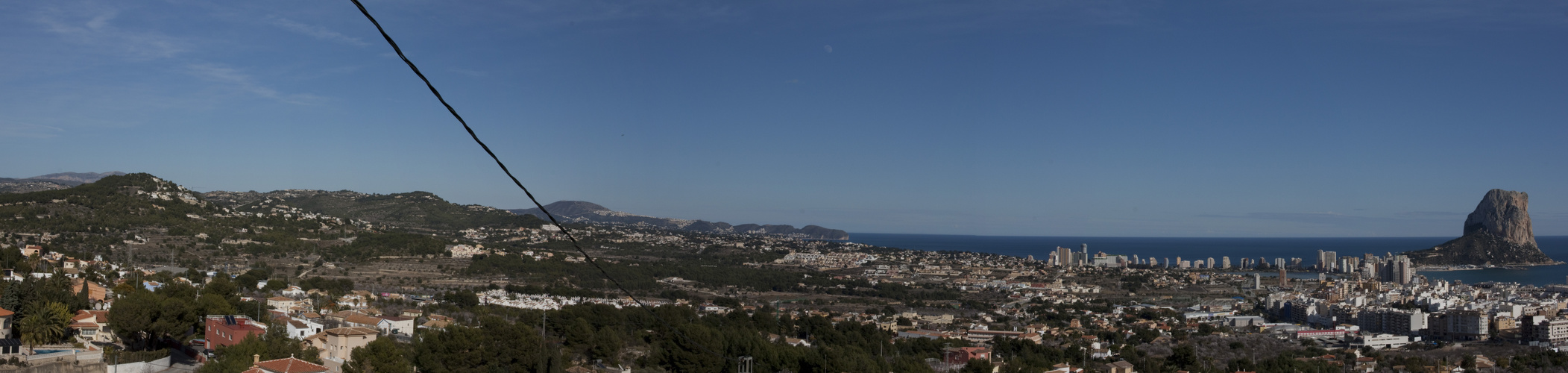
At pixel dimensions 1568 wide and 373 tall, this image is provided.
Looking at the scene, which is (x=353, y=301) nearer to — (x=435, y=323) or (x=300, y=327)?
(x=435, y=323)

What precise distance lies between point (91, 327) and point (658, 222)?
14637 cm

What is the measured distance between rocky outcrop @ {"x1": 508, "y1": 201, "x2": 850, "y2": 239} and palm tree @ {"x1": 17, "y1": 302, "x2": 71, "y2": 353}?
125m

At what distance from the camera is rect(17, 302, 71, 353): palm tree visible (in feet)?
40.4

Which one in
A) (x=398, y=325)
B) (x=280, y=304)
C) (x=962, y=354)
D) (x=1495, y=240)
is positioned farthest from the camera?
(x=1495, y=240)

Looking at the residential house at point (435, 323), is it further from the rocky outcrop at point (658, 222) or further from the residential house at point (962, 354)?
the rocky outcrop at point (658, 222)

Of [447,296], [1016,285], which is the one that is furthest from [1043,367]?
[1016,285]

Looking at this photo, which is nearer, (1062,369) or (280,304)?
(1062,369)

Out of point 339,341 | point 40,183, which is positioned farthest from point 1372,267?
point 40,183

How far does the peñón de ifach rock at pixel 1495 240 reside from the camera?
8181cm

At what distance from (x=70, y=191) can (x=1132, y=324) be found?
40.9 meters

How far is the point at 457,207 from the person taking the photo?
7038 centimetres

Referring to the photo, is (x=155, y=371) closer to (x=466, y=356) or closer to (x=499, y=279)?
(x=466, y=356)

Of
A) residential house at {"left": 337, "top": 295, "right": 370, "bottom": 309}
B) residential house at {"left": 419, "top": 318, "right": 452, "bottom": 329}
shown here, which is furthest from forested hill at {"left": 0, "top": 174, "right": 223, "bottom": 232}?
residential house at {"left": 419, "top": 318, "right": 452, "bottom": 329}

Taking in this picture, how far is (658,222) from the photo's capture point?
160 m
